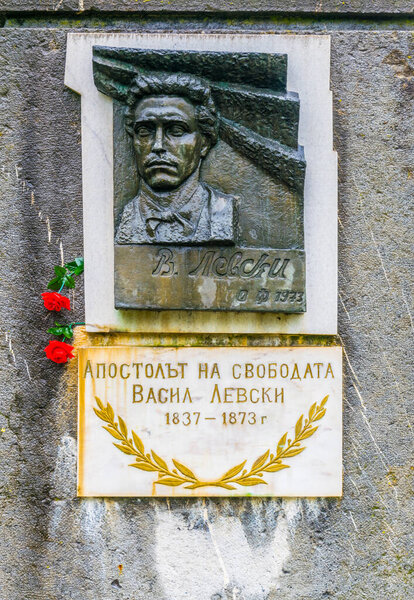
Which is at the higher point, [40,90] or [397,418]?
[40,90]

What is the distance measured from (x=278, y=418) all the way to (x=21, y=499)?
1283mm

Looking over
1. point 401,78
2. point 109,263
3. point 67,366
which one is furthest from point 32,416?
point 401,78

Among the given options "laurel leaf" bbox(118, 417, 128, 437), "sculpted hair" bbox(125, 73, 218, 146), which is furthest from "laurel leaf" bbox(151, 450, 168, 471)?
"sculpted hair" bbox(125, 73, 218, 146)

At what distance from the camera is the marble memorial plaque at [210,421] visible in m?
2.84

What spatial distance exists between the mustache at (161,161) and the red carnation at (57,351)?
0.93m

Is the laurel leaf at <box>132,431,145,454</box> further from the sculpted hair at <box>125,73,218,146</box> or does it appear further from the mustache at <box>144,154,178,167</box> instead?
the sculpted hair at <box>125,73,218,146</box>

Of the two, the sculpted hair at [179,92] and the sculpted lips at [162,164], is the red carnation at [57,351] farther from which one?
the sculpted hair at [179,92]

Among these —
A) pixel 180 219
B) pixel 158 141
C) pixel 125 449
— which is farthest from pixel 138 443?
pixel 158 141

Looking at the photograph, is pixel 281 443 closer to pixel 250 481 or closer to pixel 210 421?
pixel 250 481

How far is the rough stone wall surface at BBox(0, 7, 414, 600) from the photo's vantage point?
284 centimetres

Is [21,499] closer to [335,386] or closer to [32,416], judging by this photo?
[32,416]

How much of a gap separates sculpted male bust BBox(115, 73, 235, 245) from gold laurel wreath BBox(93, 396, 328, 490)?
0.88 m

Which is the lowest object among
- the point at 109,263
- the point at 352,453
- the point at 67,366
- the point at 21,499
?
the point at 21,499

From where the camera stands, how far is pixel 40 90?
298cm
